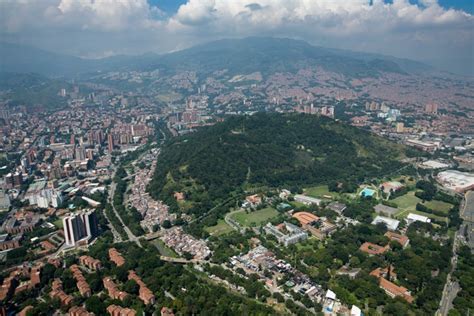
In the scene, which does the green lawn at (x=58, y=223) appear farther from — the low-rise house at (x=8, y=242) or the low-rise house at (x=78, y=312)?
the low-rise house at (x=78, y=312)

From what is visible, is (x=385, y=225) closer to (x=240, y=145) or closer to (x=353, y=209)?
(x=353, y=209)

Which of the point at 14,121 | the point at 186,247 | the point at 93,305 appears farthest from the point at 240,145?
the point at 14,121

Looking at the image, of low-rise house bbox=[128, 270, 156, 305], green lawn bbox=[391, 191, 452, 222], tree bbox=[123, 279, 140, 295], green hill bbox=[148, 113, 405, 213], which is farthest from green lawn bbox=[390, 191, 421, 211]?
tree bbox=[123, 279, 140, 295]

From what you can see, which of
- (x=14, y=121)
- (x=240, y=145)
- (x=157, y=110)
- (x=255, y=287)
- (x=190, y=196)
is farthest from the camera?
(x=157, y=110)

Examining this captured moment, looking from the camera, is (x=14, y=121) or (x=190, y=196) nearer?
(x=190, y=196)

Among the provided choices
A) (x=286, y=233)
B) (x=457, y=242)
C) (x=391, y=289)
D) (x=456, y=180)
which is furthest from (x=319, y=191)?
(x=391, y=289)

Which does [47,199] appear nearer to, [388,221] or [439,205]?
[388,221]

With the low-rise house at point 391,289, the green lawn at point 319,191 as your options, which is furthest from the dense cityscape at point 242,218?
the green lawn at point 319,191
